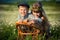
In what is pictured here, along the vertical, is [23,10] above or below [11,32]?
above

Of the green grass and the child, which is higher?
the child

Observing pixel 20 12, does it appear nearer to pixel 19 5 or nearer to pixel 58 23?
pixel 19 5

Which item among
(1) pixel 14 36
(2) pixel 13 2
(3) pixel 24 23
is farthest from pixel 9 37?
(2) pixel 13 2

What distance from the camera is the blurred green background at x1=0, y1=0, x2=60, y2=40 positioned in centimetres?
205

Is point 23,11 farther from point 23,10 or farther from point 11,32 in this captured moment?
point 11,32

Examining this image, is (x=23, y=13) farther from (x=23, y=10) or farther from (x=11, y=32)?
(x=11, y=32)

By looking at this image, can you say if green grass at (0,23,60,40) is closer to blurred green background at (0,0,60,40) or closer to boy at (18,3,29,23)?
blurred green background at (0,0,60,40)

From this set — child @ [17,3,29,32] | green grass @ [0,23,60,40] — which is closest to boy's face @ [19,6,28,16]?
child @ [17,3,29,32]

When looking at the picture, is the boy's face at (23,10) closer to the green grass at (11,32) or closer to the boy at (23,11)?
the boy at (23,11)

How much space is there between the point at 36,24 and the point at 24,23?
12cm

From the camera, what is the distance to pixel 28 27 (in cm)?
199

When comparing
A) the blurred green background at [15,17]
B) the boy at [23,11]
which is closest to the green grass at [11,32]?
the blurred green background at [15,17]

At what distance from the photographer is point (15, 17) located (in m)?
2.06

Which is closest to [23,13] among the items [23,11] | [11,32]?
[23,11]
